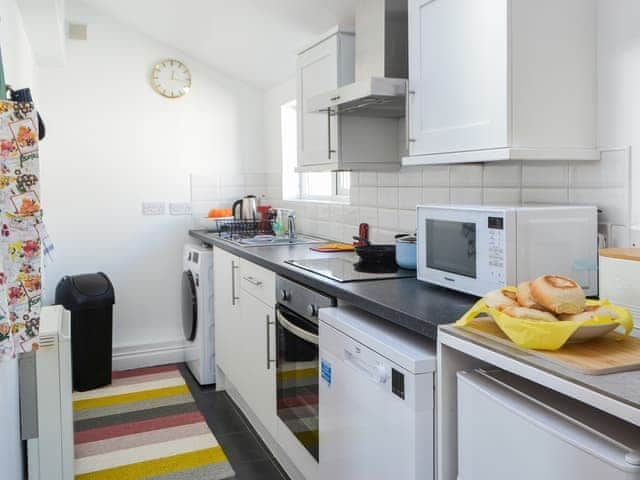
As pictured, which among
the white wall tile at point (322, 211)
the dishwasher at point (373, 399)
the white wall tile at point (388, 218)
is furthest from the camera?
the white wall tile at point (322, 211)

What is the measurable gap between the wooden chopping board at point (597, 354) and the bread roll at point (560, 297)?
0.08 m

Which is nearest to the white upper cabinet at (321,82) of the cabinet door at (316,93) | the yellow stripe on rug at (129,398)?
the cabinet door at (316,93)

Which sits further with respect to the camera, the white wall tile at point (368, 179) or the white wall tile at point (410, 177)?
the white wall tile at point (368, 179)

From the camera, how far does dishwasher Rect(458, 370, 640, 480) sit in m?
0.95

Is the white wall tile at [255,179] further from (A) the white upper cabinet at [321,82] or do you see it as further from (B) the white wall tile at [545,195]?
(B) the white wall tile at [545,195]

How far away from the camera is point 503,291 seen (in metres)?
1.44

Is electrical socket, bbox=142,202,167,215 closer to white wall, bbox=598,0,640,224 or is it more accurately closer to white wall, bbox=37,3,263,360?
white wall, bbox=37,3,263,360

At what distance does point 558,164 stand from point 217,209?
3.07 metres

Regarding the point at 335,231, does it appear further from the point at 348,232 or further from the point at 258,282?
the point at 258,282

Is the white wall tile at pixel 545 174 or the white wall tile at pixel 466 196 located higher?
the white wall tile at pixel 545 174

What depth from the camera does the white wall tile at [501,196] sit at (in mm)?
2143

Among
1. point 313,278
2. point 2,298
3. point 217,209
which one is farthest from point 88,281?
point 2,298

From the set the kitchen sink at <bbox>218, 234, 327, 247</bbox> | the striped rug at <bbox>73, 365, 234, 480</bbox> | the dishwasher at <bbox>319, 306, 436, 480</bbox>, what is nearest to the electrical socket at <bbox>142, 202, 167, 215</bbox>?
the kitchen sink at <bbox>218, 234, 327, 247</bbox>

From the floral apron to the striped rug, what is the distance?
1450mm
